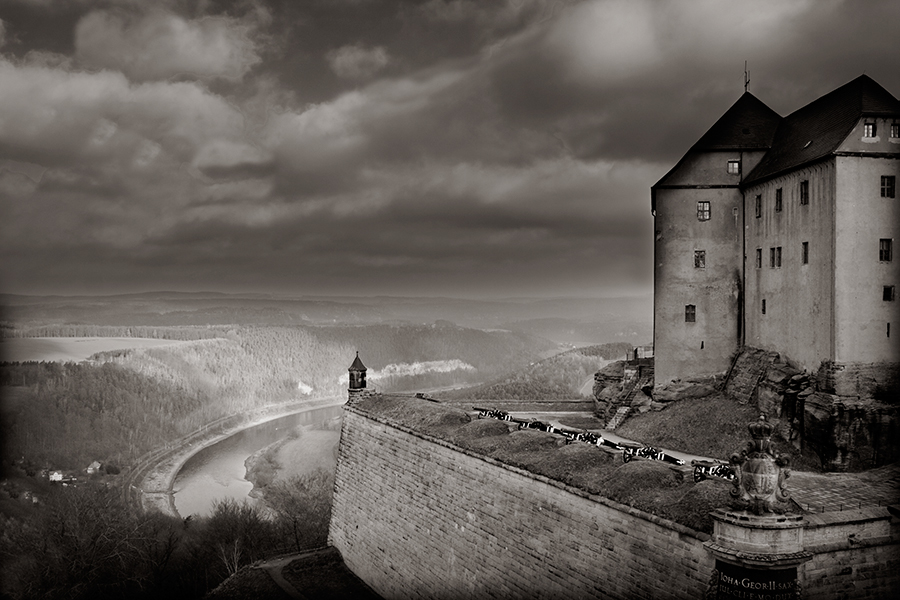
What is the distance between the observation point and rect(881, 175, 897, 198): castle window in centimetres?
3069

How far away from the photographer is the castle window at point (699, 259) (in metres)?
40.7

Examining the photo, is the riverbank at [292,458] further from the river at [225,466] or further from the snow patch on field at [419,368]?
the snow patch on field at [419,368]

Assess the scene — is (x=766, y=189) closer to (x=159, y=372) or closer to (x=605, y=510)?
(x=605, y=510)

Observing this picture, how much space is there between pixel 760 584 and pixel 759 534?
2.97 feet

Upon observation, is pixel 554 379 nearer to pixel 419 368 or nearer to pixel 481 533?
pixel 481 533

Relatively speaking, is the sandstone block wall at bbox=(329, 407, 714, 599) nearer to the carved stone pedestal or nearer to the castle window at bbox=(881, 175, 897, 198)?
the carved stone pedestal

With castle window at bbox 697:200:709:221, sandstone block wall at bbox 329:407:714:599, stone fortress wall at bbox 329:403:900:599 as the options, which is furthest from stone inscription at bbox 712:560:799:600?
castle window at bbox 697:200:709:221

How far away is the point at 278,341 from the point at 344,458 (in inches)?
6136

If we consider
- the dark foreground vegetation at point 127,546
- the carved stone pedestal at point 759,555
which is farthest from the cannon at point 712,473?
the dark foreground vegetation at point 127,546

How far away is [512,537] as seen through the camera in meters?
22.3

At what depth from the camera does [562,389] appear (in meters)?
85.2

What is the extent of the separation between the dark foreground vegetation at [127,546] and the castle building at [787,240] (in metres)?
29.2

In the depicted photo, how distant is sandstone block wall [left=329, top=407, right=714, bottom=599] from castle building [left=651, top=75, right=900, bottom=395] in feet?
57.2

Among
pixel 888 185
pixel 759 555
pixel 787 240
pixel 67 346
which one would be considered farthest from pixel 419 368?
pixel 759 555
